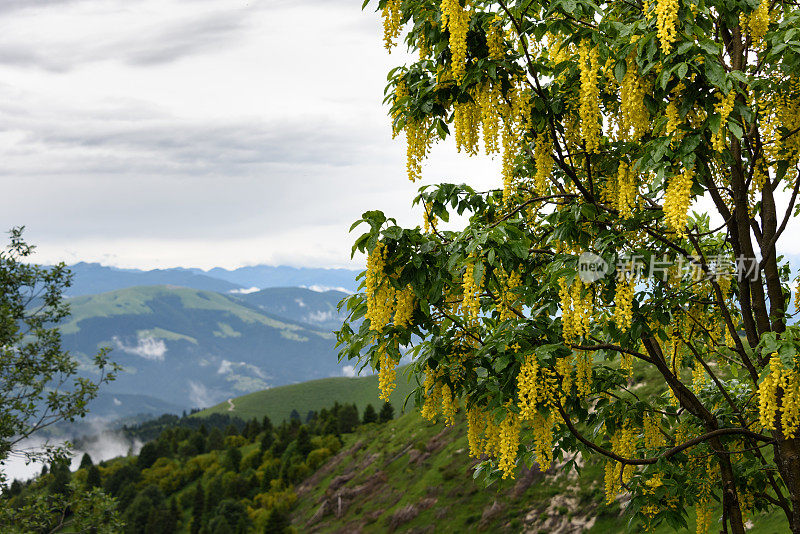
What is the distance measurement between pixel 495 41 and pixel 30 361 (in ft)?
60.8

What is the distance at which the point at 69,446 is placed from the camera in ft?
62.2

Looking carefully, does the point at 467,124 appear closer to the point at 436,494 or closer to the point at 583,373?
the point at 583,373

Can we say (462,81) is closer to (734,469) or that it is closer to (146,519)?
(734,469)

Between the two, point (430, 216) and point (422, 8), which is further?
point (430, 216)

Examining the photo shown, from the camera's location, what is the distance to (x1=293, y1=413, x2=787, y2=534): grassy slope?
1731 inches

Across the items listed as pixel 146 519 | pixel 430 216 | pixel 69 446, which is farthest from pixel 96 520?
pixel 146 519

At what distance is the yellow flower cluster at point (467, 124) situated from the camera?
8328mm

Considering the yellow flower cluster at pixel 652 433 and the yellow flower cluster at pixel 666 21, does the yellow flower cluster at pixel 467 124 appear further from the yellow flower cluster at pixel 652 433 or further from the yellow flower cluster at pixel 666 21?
the yellow flower cluster at pixel 652 433

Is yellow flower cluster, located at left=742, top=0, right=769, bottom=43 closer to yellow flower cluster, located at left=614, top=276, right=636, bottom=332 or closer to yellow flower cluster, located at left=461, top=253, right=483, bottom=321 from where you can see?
yellow flower cluster, located at left=614, top=276, right=636, bottom=332

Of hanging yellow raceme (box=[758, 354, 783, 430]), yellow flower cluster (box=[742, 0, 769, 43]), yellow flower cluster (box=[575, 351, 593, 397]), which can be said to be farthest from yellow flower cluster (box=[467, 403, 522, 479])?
yellow flower cluster (box=[742, 0, 769, 43])

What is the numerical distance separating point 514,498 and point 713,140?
51.0m

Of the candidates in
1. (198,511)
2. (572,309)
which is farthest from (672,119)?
(198,511)

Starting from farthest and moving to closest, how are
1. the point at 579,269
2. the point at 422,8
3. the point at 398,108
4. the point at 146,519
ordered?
the point at 146,519, the point at 398,108, the point at 422,8, the point at 579,269

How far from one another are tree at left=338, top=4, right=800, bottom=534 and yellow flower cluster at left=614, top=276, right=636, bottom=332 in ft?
0.10
